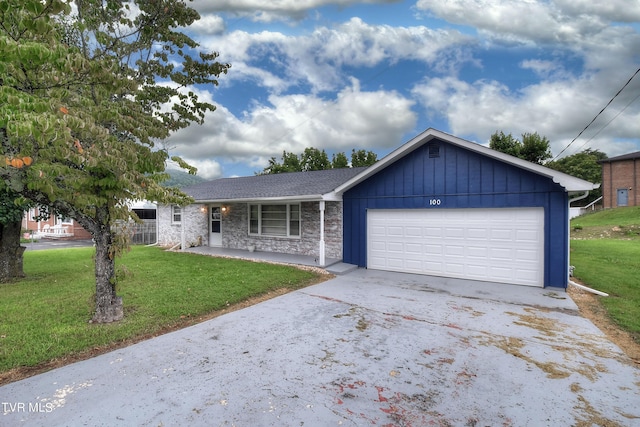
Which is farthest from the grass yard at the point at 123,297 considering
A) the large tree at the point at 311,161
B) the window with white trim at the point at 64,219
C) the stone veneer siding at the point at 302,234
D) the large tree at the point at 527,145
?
the large tree at the point at 311,161

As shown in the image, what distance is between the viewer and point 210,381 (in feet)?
10.7

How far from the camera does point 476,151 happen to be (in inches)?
320

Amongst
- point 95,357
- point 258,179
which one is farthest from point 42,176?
point 258,179

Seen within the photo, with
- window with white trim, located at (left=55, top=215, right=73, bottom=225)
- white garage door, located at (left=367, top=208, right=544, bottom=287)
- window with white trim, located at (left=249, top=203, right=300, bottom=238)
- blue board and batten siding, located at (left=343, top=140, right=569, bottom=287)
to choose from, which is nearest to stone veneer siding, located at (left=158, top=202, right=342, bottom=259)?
window with white trim, located at (left=249, top=203, right=300, bottom=238)

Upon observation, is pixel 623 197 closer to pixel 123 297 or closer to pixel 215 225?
pixel 215 225

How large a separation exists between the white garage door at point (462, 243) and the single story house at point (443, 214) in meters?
0.03

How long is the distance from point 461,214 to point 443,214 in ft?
1.58

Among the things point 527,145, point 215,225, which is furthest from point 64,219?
point 527,145

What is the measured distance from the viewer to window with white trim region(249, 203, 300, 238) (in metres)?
12.2

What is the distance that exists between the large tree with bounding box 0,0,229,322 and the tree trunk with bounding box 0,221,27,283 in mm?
4845

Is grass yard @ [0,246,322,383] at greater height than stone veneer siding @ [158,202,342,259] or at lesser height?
lesser

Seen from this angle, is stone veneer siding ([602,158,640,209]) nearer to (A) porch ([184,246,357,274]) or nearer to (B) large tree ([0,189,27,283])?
(A) porch ([184,246,357,274])

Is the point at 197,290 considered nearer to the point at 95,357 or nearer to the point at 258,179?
the point at 95,357

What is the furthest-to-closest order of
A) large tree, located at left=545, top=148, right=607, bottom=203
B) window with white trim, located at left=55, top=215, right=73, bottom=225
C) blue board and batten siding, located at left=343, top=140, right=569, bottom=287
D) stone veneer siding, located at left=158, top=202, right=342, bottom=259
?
large tree, located at left=545, top=148, right=607, bottom=203 → stone veneer siding, located at left=158, top=202, right=342, bottom=259 → blue board and batten siding, located at left=343, top=140, right=569, bottom=287 → window with white trim, located at left=55, top=215, right=73, bottom=225
